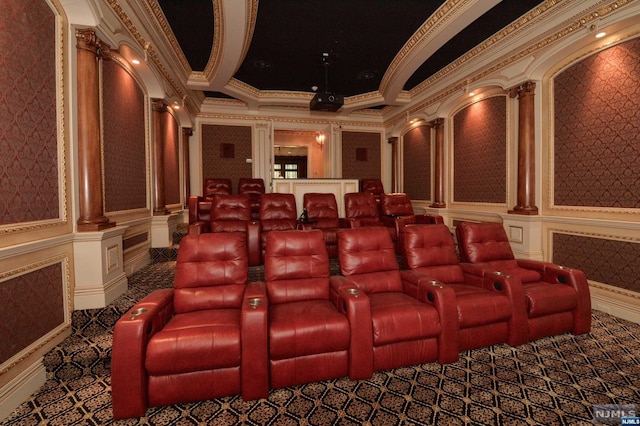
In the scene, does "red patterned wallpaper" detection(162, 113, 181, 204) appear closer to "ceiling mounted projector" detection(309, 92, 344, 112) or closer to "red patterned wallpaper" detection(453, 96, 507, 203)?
"ceiling mounted projector" detection(309, 92, 344, 112)

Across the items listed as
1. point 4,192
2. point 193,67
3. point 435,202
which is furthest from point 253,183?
point 4,192

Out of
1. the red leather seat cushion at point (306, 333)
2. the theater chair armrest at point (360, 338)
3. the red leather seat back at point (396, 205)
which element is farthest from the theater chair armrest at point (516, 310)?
the red leather seat back at point (396, 205)

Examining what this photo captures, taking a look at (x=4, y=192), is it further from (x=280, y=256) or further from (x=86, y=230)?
(x=280, y=256)

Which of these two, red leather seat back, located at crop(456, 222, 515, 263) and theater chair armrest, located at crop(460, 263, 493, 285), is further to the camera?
red leather seat back, located at crop(456, 222, 515, 263)

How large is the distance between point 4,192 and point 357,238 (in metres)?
2.55

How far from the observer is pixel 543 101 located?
399 centimetres

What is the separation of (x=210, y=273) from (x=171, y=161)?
415 centimetres

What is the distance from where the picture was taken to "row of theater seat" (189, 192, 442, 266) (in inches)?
164

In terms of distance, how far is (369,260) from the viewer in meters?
2.75

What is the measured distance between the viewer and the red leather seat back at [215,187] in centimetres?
674

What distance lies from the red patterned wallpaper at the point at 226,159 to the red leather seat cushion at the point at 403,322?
21.2 ft

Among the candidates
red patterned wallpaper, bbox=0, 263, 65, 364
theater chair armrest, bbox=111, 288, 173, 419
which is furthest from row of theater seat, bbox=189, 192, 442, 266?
theater chair armrest, bbox=111, 288, 173, 419

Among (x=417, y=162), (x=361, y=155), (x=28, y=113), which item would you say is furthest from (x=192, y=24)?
(x=361, y=155)

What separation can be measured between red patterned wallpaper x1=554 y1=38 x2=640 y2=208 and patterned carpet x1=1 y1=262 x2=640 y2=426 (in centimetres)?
170
